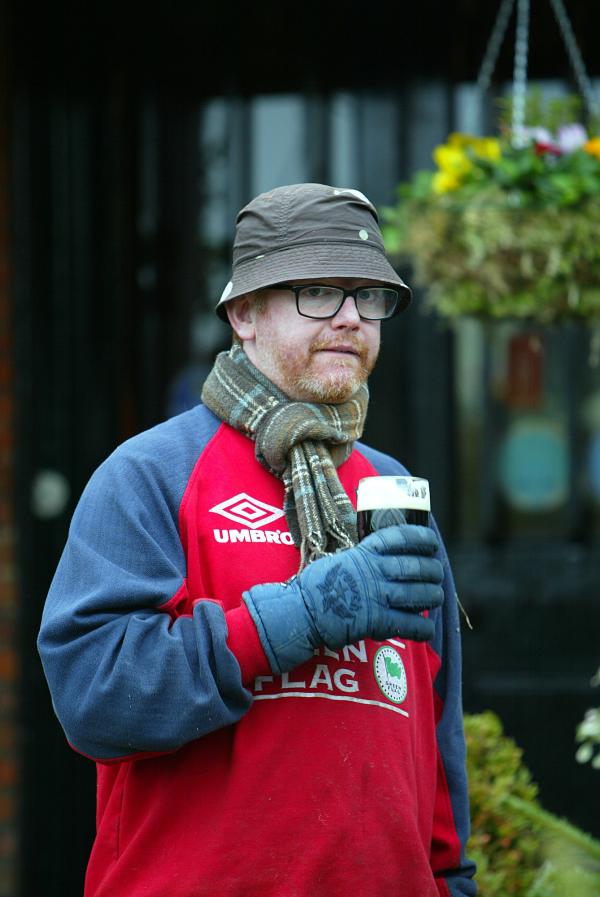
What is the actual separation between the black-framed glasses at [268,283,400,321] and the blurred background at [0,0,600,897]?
7.65 ft

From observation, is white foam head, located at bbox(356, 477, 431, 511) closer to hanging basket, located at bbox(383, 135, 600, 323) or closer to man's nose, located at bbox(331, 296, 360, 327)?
man's nose, located at bbox(331, 296, 360, 327)

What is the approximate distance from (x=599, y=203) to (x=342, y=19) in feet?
6.11

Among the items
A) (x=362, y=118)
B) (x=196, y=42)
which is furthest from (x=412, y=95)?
(x=196, y=42)

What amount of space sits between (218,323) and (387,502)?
2.94 m

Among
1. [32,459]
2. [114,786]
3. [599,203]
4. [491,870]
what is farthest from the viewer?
[32,459]

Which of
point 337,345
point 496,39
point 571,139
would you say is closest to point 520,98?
point 571,139

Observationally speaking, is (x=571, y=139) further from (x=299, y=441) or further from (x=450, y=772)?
(x=450, y=772)

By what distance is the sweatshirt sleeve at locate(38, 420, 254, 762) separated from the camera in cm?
196

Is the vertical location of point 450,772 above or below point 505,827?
above

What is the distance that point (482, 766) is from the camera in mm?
3143

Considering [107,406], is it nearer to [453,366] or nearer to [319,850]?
[453,366]

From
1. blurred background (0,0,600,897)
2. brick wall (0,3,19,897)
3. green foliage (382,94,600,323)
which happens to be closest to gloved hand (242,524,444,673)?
green foliage (382,94,600,323)

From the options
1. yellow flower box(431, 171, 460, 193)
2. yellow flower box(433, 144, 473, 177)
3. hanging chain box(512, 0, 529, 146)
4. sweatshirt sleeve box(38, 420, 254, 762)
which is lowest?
sweatshirt sleeve box(38, 420, 254, 762)

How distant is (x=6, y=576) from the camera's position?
4.68 meters
